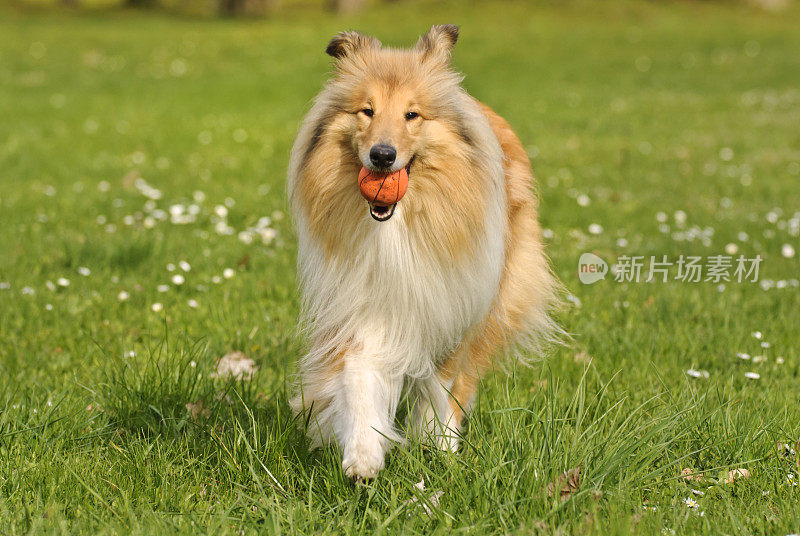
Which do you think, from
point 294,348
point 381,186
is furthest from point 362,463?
point 294,348

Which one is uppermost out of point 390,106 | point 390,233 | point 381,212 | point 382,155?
point 390,106

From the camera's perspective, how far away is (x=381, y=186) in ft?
10.2

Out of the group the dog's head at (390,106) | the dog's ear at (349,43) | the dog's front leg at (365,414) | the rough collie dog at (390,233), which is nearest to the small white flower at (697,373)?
the rough collie dog at (390,233)

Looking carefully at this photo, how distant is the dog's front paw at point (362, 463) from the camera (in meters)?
2.89

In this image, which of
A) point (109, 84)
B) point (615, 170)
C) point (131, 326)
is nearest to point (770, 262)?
point (615, 170)

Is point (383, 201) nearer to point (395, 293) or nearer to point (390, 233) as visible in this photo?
point (390, 233)

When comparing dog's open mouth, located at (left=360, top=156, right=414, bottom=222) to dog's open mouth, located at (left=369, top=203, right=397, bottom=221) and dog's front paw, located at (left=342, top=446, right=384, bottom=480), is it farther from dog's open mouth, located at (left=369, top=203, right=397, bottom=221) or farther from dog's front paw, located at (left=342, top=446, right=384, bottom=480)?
dog's front paw, located at (left=342, top=446, right=384, bottom=480)

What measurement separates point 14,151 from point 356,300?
821 centimetres

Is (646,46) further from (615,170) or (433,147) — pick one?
(433,147)

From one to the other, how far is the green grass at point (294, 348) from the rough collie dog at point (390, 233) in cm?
30

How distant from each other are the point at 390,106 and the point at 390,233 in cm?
52

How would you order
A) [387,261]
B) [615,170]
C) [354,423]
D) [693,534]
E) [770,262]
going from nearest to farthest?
[693,534] → [354,423] → [387,261] → [770,262] → [615,170]

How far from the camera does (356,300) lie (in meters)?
3.30

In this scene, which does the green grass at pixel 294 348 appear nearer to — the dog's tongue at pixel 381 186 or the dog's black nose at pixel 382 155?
the dog's tongue at pixel 381 186
